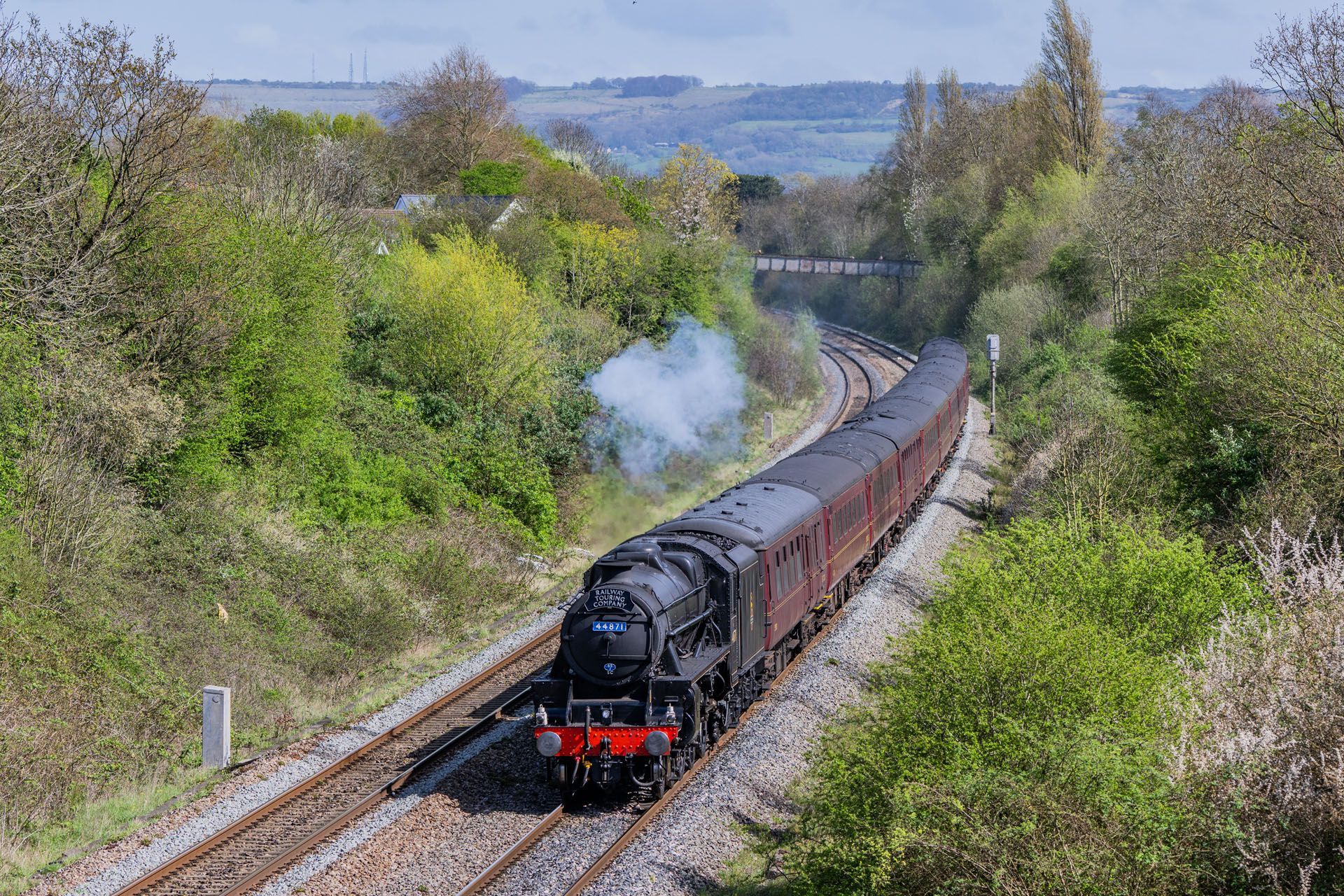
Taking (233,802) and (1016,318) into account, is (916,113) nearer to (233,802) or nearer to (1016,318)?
(1016,318)

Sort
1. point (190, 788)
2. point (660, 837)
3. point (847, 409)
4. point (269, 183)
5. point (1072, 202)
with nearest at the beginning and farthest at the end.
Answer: point (660, 837), point (190, 788), point (269, 183), point (847, 409), point (1072, 202)

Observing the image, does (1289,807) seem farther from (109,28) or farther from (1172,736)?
(109,28)

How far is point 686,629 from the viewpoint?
49.7ft

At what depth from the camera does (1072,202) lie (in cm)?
5622

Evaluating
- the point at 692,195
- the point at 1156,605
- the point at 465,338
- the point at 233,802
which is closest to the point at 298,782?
the point at 233,802

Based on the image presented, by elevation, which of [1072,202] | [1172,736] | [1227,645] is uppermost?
[1072,202]

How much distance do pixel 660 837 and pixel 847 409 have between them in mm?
36323

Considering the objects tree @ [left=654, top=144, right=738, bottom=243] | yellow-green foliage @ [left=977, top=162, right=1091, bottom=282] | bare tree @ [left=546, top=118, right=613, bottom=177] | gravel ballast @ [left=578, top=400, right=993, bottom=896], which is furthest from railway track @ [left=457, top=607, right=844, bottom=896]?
bare tree @ [left=546, top=118, right=613, bottom=177]

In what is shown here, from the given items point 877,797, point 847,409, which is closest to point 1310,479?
point 877,797

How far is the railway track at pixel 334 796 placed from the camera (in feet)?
41.7

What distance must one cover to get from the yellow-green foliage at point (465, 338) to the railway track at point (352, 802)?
14239 millimetres

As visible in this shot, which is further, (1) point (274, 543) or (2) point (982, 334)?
(2) point (982, 334)

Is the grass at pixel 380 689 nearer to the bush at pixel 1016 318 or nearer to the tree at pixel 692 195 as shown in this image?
the bush at pixel 1016 318

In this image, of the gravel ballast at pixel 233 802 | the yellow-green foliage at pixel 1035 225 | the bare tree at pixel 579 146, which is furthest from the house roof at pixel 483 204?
the bare tree at pixel 579 146
